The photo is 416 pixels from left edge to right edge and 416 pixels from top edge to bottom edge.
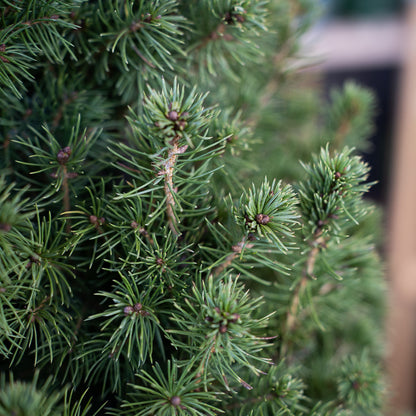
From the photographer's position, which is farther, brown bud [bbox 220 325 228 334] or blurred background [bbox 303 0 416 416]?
blurred background [bbox 303 0 416 416]

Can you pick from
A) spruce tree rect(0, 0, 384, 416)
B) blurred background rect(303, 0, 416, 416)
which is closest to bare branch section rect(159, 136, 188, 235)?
spruce tree rect(0, 0, 384, 416)

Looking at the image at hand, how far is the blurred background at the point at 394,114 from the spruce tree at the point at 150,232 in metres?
0.59

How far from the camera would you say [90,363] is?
0.26 metres

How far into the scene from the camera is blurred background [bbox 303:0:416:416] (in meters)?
0.85

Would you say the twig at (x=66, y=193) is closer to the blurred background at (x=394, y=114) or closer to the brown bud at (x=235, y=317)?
the brown bud at (x=235, y=317)

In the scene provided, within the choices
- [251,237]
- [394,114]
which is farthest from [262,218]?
[394,114]

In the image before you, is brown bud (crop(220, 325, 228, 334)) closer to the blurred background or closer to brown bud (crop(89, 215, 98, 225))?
brown bud (crop(89, 215, 98, 225))

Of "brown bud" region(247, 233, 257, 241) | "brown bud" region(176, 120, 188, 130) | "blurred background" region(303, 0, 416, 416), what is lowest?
"brown bud" region(247, 233, 257, 241)

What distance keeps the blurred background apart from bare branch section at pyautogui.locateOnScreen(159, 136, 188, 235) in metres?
A: 0.67

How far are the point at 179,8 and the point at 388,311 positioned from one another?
0.37 metres

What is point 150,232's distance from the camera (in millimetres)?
254

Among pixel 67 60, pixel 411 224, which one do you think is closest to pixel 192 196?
pixel 67 60

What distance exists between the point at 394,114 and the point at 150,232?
0.80 m

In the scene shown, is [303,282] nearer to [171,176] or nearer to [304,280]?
[304,280]
